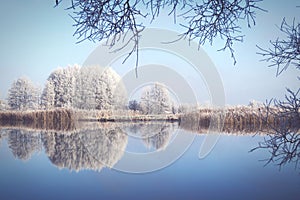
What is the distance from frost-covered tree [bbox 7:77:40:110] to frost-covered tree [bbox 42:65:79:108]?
0.18 metres

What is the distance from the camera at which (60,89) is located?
503cm

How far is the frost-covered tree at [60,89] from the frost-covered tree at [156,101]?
1.41 m

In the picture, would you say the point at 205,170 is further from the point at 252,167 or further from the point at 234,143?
the point at 234,143

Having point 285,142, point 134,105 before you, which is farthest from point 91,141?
point 285,142

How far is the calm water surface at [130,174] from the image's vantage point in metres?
2.46

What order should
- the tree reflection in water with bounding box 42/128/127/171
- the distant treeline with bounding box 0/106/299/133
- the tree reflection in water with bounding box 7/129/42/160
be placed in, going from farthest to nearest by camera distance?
1. the distant treeline with bounding box 0/106/299/133
2. the tree reflection in water with bounding box 7/129/42/160
3. the tree reflection in water with bounding box 42/128/127/171

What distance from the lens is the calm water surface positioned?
96.8 inches

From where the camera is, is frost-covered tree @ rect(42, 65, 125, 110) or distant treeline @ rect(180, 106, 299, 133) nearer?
distant treeline @ rect(180, 106, 299, 133)

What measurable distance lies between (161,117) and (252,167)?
4.99ft

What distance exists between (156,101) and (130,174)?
1374 mm

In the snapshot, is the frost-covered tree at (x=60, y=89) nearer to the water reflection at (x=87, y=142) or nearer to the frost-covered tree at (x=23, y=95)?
the frost-covered tree at (x=23, y=95)

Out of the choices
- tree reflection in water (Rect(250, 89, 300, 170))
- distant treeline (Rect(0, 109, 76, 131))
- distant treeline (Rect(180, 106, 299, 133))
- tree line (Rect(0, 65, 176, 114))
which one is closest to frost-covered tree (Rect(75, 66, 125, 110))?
tree line (Rect(0, 65, 176, 114))

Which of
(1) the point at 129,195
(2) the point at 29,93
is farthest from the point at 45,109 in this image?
(1) the point at 129,195

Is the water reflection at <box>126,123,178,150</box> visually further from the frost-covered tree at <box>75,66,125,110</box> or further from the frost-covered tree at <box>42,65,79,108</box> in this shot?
the frost-covered tree at <box>42,65,79,108</box>
